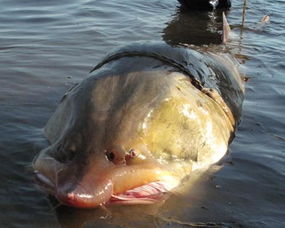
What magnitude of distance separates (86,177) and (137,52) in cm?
120

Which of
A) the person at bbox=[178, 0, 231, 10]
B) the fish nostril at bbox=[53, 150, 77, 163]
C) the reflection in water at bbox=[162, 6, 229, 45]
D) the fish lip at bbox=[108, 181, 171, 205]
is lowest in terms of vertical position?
the reflection in water at bbox=[162, 6, 229, 45]

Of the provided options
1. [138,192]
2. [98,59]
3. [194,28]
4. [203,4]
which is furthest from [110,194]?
[203,4]

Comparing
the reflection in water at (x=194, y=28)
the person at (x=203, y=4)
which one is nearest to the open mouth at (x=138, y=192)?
the reflection in water at (x=194, y=28)

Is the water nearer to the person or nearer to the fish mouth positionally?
the fish mouth

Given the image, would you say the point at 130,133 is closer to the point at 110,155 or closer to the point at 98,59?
the point at 110,155

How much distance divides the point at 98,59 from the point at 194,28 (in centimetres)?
274

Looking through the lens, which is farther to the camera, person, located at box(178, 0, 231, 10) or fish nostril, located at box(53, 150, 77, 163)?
person, located at box(178, 0, 231, 10)

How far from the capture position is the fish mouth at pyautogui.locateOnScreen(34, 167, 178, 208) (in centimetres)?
291

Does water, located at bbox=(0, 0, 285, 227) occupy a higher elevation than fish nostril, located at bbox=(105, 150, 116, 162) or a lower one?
lower

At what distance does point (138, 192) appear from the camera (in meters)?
3.14

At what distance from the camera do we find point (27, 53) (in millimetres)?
6766

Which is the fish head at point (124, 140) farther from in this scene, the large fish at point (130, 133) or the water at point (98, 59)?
the water at point (98, 59)

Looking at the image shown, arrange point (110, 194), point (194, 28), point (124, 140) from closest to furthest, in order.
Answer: point (110, 194) < point (124, 140) < point (194, 28)

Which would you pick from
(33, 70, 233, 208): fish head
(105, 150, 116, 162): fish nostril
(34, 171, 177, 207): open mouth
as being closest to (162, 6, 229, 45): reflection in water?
(33, 70, 233, 208): fish head
